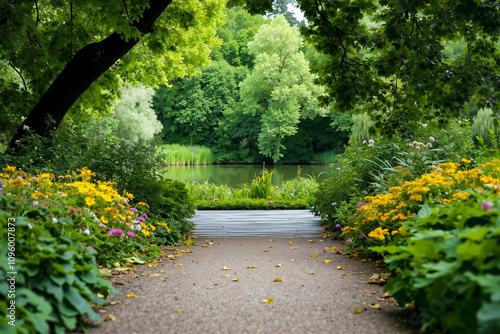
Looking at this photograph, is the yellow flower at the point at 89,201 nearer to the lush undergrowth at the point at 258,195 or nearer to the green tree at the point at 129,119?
the lush undergrowth at the point at 258,195

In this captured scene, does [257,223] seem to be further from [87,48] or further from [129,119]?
[129,119]

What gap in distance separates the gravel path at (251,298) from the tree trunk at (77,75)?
3.11 metres

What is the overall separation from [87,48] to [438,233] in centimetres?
560

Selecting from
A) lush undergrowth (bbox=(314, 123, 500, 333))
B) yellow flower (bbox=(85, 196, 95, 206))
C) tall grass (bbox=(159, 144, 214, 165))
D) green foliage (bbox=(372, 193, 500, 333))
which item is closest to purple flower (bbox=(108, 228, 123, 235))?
yellow flower (bbox=(85, 196, 95, 206))

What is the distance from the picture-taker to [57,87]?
6.23 meters

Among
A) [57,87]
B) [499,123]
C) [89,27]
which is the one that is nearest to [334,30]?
[499,123]

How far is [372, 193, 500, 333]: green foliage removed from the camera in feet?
5.86

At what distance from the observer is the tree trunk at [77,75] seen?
240 inches

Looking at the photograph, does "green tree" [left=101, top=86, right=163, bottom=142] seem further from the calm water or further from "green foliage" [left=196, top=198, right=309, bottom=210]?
"green foliage" [left=196, top=198, right=309, bottom=210]

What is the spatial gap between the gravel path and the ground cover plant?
0.75 ft

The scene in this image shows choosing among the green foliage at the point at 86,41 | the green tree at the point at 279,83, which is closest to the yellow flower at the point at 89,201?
the green foliage at the point at 86,41

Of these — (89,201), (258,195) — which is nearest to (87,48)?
(89,201)

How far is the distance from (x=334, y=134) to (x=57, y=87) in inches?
1133

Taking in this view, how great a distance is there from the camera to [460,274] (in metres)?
1.97
